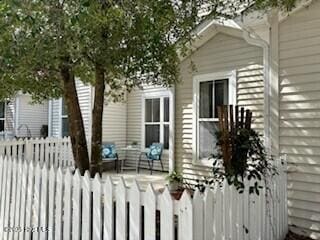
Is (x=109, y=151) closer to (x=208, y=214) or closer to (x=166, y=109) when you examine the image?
(x=166, y=109)

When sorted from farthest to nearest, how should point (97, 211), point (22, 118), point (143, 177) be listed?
point (22, 118), point (143, 177), point (97, 211)

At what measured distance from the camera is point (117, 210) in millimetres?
3027

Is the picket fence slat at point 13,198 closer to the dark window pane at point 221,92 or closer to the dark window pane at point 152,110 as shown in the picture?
the dark window pane at point 221,92

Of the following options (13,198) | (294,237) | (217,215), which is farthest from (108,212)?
(294,237)

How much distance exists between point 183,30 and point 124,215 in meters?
2.83

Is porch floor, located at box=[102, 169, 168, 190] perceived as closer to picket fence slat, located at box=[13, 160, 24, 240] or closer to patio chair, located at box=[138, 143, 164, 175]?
patio chair, located at box=[138, 143, 164, 175]

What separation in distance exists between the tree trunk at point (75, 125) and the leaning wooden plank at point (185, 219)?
2.88m

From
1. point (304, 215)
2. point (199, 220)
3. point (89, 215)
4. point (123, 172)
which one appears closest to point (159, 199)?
point (199, 220)

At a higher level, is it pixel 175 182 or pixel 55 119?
pixel 55 119

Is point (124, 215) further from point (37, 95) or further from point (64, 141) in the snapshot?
point (64, 141)

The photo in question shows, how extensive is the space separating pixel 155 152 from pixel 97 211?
877 cm

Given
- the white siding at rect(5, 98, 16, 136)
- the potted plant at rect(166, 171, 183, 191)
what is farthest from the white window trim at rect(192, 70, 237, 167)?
the white siding at rect(5, 98, 16, 136)

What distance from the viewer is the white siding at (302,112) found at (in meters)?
5.36

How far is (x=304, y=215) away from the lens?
5441 millimetres
